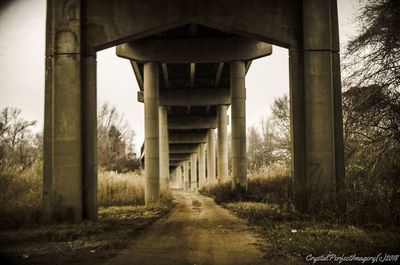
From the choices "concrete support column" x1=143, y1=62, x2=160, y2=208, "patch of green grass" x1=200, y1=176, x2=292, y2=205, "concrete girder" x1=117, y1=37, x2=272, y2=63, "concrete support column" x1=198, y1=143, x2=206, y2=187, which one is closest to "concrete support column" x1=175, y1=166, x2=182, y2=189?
"concrete support column" x1=198, y1=143, x2=206, y2=187

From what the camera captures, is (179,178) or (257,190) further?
(179,178)

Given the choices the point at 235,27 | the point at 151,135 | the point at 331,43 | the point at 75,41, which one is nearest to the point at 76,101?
the point at 75,41

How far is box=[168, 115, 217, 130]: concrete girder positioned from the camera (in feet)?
172

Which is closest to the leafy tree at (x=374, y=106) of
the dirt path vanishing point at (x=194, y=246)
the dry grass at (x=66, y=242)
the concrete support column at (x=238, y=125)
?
the dirt path vanishing point at (x=194, y=246)

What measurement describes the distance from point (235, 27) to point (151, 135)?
12.1 metres

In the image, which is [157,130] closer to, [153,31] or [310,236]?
[153,31]

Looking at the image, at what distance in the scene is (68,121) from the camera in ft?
46.9

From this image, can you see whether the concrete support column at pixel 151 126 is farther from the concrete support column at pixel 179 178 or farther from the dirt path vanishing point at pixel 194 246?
the concrete support column at pixel 179 178

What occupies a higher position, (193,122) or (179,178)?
(193,122)

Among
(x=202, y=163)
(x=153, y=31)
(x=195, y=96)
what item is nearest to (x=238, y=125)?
(x=195, y=96)

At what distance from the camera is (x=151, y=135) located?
26781 millimetres

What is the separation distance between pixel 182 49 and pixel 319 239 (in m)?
19.3

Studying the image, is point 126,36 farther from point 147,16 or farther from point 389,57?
point 389,57

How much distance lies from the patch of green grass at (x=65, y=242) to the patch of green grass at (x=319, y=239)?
9.77 feet
